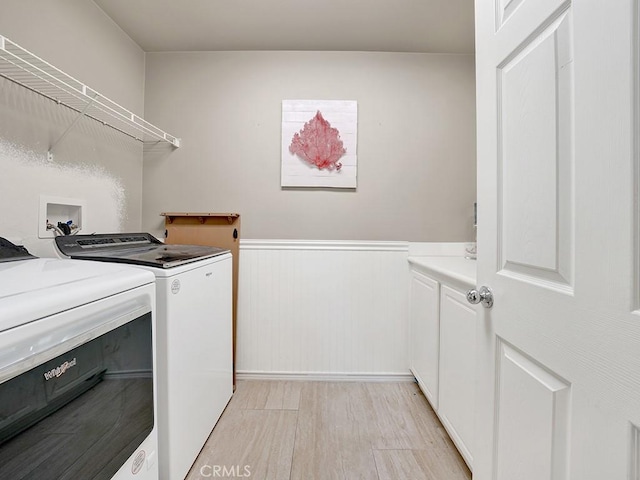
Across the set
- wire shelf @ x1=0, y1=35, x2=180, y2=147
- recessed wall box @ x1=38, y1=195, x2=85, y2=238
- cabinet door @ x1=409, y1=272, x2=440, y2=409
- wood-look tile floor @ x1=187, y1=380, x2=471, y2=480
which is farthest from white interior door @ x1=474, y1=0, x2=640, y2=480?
recessed wall box @ x1=38, y1=195, x2=85, y2=238

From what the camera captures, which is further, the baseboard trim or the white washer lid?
the baseboard trim

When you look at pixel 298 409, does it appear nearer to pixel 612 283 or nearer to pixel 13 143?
pixel 612 283

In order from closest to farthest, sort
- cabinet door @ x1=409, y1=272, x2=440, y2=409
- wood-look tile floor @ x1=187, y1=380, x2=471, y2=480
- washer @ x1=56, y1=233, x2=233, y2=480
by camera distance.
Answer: washer @ x1=56, y1=233, x2=233, y2=480 → wood-look tile floor @ x1=187, y1=380, x2=471, y2=480 → cabinet door @ x1=409, y1=272, x2=440, y2=409

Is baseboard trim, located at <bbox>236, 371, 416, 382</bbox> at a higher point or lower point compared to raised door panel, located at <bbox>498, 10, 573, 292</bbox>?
lower

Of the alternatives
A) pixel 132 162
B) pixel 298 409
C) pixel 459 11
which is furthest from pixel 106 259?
pixel 459 11

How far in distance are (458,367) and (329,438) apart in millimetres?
753

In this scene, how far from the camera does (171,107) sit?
217 centimetres

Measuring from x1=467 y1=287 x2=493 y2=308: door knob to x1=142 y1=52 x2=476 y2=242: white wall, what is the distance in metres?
1.32

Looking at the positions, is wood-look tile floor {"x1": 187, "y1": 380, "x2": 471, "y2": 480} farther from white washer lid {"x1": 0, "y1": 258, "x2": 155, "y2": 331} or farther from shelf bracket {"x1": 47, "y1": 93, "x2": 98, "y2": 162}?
shelf bracket {"x1": 47, "y1": 93, "x2": 98, "y2": 162}

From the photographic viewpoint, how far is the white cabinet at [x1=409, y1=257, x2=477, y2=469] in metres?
1.25

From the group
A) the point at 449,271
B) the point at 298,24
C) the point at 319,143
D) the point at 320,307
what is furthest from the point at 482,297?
the point at 298,24

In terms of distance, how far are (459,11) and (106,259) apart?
7.41 feet

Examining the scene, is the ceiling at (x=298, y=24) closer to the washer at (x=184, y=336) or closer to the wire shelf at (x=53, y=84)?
the wire shelf at (x=53, y=84)

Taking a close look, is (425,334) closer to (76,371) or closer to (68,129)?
(76,371)
